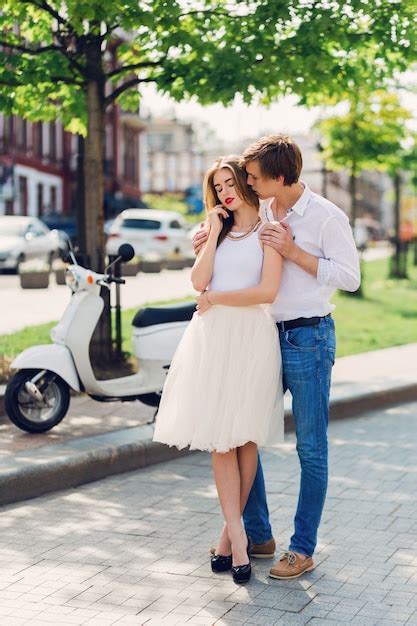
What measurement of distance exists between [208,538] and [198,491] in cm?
115

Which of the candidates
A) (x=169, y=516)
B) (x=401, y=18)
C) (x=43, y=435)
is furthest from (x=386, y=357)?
(x=169, y=516)

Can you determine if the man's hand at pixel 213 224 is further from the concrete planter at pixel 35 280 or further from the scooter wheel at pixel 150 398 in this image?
the concrete planter at pixel 35 280

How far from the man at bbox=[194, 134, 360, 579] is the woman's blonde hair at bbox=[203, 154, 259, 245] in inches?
1.5

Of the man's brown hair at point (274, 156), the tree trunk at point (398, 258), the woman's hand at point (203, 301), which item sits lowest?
the tree trunk at point (398, 258)

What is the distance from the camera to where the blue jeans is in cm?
529

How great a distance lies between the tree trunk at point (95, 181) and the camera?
1108 centimetres

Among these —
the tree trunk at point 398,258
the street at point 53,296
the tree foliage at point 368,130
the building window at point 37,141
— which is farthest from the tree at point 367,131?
the building window at point 37,141

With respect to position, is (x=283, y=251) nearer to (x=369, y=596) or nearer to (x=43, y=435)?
(x=369, y=596)

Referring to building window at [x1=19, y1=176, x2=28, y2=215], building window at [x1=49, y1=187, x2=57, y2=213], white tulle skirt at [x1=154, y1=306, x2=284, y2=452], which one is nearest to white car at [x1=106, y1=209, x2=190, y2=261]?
building window at [x1=19, y1=176, x2=28, y2=215]

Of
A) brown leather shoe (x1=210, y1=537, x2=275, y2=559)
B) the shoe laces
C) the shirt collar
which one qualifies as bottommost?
brown leather shoe (x1=210, y1=537, x2=275, y2=559)

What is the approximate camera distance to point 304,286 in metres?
5.29

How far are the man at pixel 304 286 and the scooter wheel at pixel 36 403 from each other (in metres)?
3.09

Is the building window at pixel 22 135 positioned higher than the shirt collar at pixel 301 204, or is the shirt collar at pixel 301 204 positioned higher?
the building window at pixel 22 135

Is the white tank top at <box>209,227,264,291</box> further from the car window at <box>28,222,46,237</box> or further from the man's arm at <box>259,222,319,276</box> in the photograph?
the car window at <box>28,222,46,237</box>
